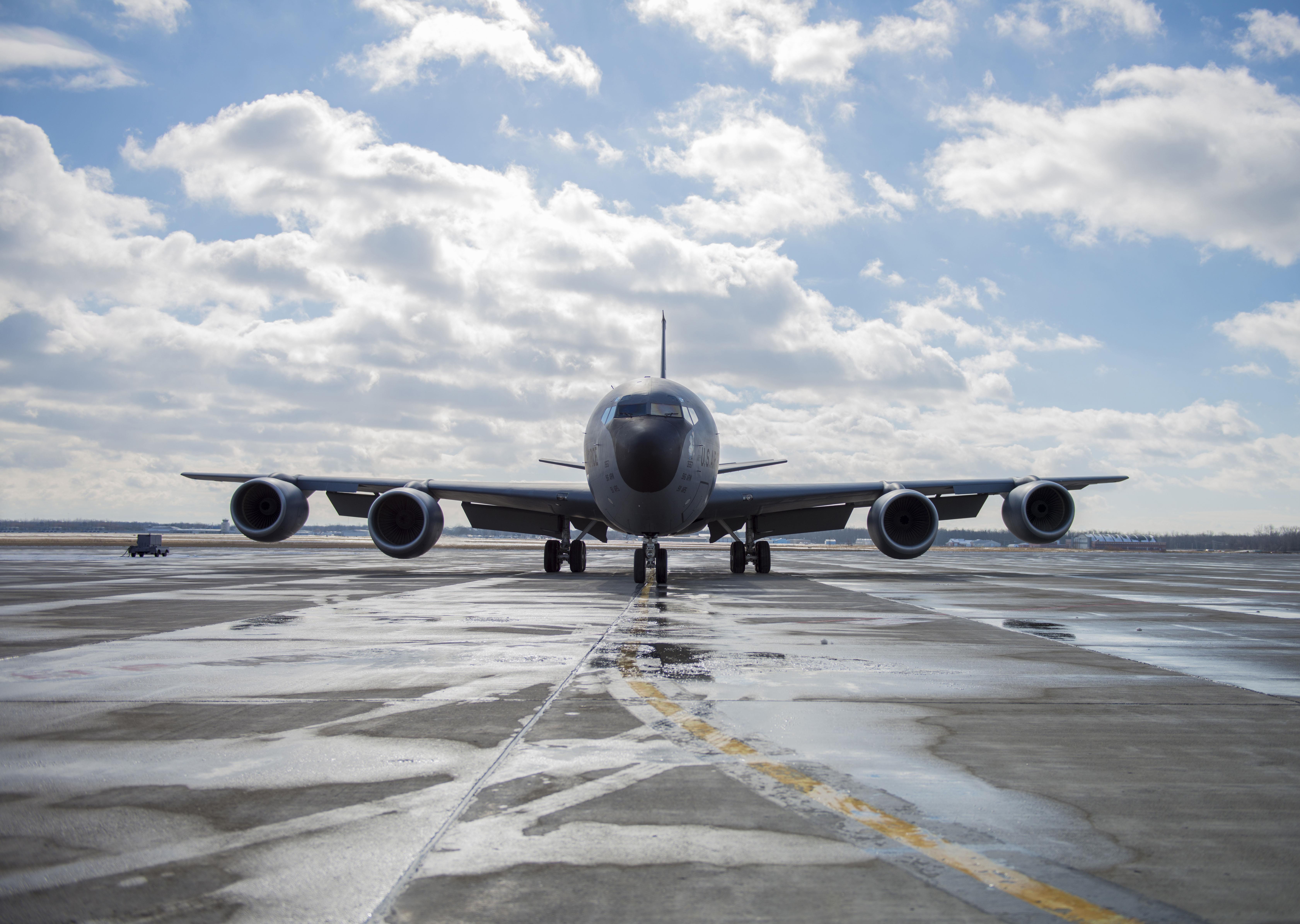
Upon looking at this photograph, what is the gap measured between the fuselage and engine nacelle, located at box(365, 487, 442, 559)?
435 cm

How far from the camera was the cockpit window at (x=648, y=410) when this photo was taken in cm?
1719

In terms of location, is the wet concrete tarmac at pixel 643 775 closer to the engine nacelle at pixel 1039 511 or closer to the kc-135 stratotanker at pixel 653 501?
the kc-135 stratotanker at pixel 653 501

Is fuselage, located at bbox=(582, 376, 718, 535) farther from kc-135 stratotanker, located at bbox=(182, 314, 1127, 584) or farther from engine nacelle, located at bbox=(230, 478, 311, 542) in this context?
engine nacelle, located at bbox=(230, 478, 311, 542)

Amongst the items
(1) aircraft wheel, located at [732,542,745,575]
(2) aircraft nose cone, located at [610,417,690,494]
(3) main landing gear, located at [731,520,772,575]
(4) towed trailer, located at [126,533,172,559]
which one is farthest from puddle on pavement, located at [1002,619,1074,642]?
(4) towed trailer, located at [126,533,172,559]

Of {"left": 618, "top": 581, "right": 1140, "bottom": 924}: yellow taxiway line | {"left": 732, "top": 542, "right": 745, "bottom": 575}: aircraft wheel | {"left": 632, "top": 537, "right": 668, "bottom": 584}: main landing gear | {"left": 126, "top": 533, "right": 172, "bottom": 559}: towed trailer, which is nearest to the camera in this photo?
{"left": 618, "top": 581, "right": 1140, "bottom": 924}: yellow taxiway line

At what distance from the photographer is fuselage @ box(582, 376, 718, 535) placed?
55.4 feet

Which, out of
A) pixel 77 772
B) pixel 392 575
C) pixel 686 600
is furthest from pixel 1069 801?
pixel 392 575

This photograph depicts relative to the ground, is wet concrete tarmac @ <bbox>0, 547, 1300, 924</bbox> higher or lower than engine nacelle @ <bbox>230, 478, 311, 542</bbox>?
lower

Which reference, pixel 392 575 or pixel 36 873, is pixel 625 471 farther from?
pixel 36 873

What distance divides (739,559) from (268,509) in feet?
41.0

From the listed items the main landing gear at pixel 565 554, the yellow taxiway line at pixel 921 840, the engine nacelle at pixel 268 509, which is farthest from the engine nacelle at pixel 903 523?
the yellow taxiway line at pixel 921 840

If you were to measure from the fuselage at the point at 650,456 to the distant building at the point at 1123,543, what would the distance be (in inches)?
3635

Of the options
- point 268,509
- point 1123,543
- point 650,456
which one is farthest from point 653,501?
point 1123,543

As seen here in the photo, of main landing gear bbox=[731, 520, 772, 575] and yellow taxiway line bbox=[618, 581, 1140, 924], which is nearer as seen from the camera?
yellow taxiway line bbox=[618, 581, 1140, 924]
